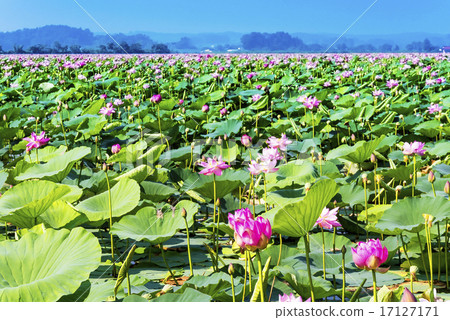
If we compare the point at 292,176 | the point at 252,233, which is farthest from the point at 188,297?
the point at 292,176

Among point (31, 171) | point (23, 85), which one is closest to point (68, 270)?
point (31, 171)

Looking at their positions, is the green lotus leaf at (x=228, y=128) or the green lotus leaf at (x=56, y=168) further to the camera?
the green lotus leaf at (x=228, y=128)

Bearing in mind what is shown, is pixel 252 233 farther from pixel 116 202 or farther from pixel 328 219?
pixel 116 202

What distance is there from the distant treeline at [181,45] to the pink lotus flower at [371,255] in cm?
189

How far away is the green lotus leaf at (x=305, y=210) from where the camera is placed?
4.09 ft

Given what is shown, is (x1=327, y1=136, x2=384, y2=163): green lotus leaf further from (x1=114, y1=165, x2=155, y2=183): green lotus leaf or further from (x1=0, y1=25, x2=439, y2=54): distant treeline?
(x1=114, y1=165, x2=155, y2=183): green lotus leaf

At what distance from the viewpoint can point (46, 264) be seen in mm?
1210

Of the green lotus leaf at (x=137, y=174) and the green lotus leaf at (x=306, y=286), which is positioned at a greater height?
the green lotus leaf at (x=137, y=174)

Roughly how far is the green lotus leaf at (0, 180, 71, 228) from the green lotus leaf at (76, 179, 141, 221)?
0.47 feet

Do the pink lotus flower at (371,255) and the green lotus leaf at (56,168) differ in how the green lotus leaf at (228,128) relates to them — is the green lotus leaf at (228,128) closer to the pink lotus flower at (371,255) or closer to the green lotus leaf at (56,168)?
the green lotus leaf at (56,168)

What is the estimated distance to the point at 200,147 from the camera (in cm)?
316

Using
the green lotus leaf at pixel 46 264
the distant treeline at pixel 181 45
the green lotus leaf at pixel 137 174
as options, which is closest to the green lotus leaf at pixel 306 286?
the green lotus leaf at pixel 46 264

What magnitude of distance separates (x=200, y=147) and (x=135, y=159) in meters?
0.70

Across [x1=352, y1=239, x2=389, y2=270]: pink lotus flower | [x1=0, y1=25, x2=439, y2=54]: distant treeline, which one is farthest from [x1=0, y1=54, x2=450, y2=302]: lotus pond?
[x1=0, y1=25, x2=439, y2=54]: distant treeline
